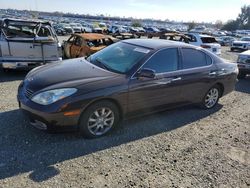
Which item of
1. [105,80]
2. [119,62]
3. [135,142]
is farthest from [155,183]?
[119,62]

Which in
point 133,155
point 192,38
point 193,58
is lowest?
point 133,155

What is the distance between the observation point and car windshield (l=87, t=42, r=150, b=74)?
457 cm

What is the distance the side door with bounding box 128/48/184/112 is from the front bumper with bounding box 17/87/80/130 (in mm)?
1106

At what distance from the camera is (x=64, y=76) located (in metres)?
4.23

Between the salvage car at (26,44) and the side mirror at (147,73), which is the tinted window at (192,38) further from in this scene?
the side mirror at (147,73)

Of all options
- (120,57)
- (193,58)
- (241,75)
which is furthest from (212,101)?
(241,75)

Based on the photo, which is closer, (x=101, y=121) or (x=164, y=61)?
(x=101, y=121)

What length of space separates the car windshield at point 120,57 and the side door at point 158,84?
0.21 m

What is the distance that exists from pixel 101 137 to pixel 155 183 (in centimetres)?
133

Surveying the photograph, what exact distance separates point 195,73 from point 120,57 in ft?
5.38

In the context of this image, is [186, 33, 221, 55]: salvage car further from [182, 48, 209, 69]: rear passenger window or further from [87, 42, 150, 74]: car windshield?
[87, 42, 150, 74]: car windshield

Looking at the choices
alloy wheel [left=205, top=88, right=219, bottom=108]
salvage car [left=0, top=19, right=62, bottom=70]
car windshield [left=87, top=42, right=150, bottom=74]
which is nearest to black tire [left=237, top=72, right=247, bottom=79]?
alloy wheel [left=205, top=88, right=219, bottom=108]

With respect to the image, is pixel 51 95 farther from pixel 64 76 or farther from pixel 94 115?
pixel 94 115

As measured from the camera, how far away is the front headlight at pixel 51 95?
3795 millimetres
